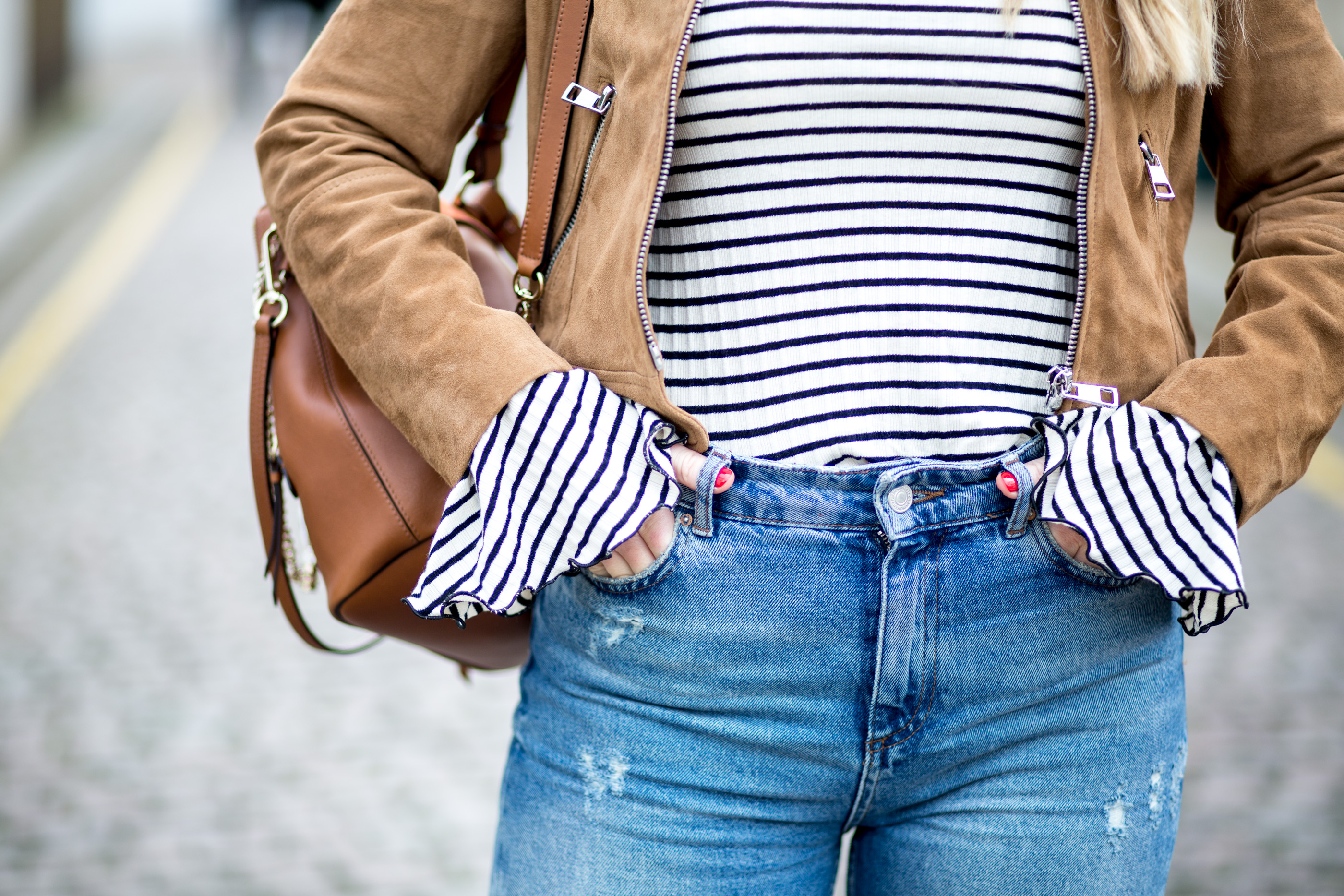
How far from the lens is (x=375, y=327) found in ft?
3.77

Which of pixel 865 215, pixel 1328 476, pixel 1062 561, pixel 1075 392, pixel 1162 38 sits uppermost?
pixel 1162 38

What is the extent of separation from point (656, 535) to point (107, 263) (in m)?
7.33

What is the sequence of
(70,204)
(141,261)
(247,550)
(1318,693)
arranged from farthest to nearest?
1. (70,204)
2. (141,261)
3. (247,550)
4. (1318,693)

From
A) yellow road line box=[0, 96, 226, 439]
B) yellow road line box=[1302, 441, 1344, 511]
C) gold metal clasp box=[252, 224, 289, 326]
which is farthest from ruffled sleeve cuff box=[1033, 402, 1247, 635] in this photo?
yellow road line box=[0, 96, 226, 439]

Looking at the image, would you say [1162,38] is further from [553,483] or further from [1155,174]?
[553,483]

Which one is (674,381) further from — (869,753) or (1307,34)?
(1307,34)

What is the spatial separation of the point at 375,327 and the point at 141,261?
7146 millimetres

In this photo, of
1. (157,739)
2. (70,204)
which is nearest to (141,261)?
(70,204)

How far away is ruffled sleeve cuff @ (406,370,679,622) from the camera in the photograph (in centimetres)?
108

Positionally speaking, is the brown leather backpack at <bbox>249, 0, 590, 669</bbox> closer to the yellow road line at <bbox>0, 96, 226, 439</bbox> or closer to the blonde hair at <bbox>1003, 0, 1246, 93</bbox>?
the blonde hair at <bbox>1003, 0, 1246, 93</bbox>

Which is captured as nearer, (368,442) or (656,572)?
(656,572)

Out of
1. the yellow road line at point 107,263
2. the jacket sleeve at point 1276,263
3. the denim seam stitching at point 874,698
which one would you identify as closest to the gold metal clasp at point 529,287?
the denim seam stitching at point 874,698

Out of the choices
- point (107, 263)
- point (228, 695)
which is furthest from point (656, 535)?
point (107, 263)

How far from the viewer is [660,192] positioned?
112 cm
